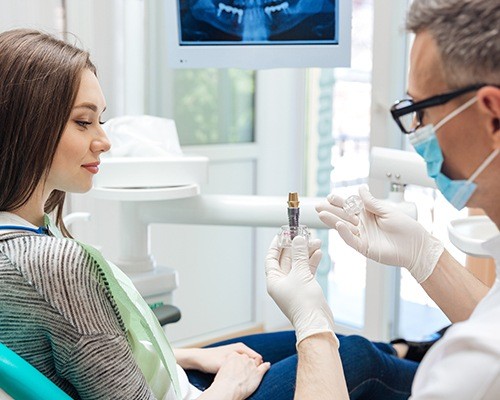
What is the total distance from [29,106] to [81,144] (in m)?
0.13

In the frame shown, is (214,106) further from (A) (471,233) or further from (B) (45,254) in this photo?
(B) (45,254)

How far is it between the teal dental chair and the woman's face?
1.16ft

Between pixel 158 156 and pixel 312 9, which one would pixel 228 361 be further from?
pixel 312 9

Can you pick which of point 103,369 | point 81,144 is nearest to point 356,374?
point 103,369

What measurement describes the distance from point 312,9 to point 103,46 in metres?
0.88

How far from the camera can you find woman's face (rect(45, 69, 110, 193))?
54.7 inches

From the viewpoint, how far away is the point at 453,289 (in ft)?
4.88

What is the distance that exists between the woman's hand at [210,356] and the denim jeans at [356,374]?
0.03 meters

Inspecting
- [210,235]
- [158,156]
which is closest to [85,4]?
[158,156]

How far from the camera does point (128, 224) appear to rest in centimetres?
222

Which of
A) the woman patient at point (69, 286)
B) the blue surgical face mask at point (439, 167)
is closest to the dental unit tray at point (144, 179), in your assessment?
the woman patient at point (69, 286)

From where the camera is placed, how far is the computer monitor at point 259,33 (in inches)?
80.8

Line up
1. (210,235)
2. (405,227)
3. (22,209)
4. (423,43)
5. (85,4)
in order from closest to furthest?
(423,43)
(22,209)
(405,227)
(85,4)
(210,235)

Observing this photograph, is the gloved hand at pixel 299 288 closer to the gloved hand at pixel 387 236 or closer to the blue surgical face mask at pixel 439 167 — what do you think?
the gloved hand at pixel 387 236
